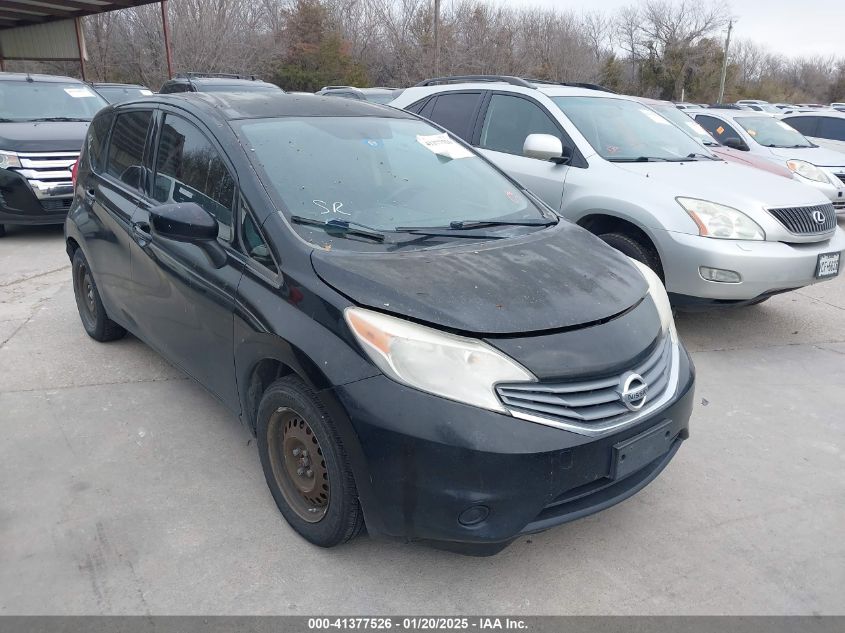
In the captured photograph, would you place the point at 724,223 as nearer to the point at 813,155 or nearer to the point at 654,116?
the point at 654,116

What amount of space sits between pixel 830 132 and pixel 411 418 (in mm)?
14138

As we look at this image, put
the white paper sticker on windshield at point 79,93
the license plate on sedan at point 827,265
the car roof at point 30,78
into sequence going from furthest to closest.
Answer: the white paper sticker on windshield at point 79,93 → the car roof at point 30,78 → the license plate on sedan at point 827,265

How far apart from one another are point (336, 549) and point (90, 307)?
313 centimetres

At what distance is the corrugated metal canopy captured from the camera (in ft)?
60.2

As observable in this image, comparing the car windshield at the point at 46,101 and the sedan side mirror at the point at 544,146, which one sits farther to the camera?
the car windshield at the point at 46,101

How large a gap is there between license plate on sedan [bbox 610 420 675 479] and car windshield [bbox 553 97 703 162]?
3293 mm

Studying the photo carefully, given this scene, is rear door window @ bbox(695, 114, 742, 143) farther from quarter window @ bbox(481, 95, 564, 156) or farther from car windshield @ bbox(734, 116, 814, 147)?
quarter window @ bbox(481, 95, 564, 156)

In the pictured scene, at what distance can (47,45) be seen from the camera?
73.1 ft

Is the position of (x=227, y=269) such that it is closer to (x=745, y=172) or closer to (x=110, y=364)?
(x=110, y=364)

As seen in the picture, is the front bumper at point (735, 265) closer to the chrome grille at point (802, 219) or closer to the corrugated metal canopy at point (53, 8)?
the chrome grille at point (802, 219)

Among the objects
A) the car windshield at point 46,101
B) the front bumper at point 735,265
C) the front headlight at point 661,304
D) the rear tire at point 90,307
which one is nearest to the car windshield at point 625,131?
the front bumper at point 735,265

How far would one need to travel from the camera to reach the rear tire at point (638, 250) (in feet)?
16.2

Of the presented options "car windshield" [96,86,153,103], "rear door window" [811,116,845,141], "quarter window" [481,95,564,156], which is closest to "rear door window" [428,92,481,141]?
"quarter window" [481,95,564,156]

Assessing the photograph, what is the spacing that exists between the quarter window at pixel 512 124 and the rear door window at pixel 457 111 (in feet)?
0.56
